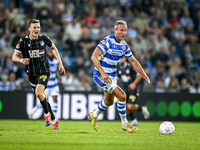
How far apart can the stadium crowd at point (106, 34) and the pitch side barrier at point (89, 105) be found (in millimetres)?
369

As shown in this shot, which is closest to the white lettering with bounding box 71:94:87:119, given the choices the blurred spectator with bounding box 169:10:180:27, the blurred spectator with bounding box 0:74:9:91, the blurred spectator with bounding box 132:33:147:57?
the blurred spectator with bounding box 0:74:9:91

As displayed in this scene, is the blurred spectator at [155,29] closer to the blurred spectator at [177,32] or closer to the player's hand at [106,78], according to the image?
the blurred spectator at [177,32]

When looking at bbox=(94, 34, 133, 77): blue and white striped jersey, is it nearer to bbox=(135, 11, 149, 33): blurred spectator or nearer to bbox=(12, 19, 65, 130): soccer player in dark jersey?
bbox=(12, 19, 65, 130): soccer player in dark jersey

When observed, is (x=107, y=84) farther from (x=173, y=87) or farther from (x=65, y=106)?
(x=173, y=87)

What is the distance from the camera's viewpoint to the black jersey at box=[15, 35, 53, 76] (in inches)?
312

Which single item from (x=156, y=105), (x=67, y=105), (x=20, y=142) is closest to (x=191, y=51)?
(x=156, y=105)

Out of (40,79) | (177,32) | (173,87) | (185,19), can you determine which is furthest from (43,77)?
(185,19)

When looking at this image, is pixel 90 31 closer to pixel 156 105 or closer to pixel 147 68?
pixel 147 68

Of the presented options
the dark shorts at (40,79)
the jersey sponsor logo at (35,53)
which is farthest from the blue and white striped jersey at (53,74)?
the jersey sponsor logo at (35,53)

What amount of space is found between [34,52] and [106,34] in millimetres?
9246

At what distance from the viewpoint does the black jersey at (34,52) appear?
7930 millimetres

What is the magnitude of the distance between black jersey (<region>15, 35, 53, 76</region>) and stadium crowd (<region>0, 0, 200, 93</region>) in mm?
5791

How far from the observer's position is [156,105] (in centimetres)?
1396

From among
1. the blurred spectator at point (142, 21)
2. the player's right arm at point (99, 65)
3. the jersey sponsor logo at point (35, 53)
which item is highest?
the blurred spectator at point (142, 21)
